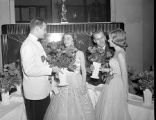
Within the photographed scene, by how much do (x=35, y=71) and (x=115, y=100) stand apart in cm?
107

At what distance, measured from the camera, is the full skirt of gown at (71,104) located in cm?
289

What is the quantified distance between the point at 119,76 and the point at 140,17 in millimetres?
3953

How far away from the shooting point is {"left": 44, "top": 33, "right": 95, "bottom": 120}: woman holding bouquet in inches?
114

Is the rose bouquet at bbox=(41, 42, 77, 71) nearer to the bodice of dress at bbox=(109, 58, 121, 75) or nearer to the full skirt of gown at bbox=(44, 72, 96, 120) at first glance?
the full skirt of gown at bbox=(44, 72, 96, 120)

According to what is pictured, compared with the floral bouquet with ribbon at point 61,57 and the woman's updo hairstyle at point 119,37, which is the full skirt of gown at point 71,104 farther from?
the woman's updo hairstyle at point 119,37

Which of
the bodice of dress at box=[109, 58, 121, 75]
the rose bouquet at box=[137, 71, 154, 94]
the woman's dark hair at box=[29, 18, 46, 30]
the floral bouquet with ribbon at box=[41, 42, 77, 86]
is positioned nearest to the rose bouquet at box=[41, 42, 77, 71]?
the floral bouquet with ribbon at box=[41, 42, 77, 86]

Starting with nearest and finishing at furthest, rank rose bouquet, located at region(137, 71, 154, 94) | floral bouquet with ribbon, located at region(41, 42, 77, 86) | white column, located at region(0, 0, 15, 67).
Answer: floral bouquet with ribbon, located at region(41, 42, 77, 86)
rose bouquet, located at region(137, 71, 154, 94)
white column, located at region(0, 0, 15, 67)

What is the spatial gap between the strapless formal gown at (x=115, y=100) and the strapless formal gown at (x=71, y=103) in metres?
0.19

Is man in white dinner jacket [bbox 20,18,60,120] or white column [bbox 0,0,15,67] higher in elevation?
white column [bbox 0,0,15,67]

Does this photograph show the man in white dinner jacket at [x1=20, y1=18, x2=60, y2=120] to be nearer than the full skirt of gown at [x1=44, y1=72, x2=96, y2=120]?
Yes

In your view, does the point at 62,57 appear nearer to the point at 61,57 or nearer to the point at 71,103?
the point at 61,57

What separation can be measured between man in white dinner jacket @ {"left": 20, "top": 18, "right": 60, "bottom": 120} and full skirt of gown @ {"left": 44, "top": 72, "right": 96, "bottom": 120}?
0.52 feet

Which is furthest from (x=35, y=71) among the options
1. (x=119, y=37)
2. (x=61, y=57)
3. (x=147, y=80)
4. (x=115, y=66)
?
(x=147, y=80)

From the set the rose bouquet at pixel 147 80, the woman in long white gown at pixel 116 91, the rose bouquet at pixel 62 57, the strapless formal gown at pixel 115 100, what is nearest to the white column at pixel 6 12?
the rose bouquet at pixel 62 57
